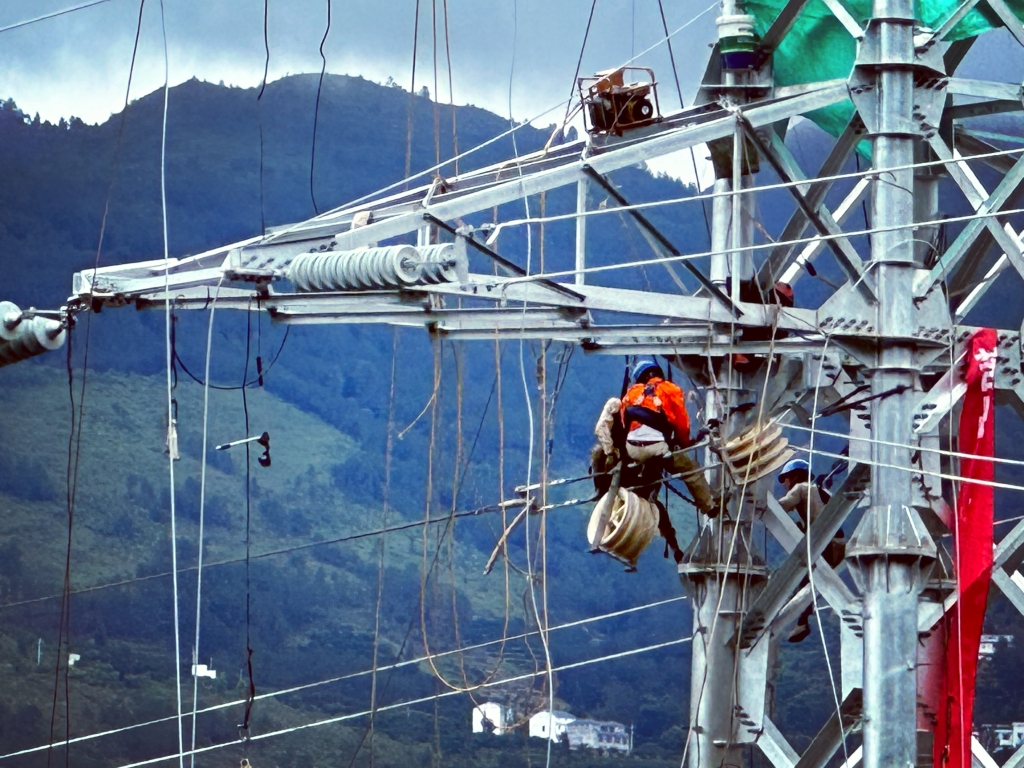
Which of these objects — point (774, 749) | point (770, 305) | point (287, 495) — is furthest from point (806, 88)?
point (287, 495)

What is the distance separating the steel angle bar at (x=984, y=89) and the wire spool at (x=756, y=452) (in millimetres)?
2898

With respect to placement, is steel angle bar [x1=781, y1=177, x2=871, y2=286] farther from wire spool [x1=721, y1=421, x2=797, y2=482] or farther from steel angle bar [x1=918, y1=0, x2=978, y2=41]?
wire spool [x1=721, y1=421, x2=797, y2=482]

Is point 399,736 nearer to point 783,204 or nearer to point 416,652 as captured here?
point 416,652

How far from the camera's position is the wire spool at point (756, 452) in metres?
14.1

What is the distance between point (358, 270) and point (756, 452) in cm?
425

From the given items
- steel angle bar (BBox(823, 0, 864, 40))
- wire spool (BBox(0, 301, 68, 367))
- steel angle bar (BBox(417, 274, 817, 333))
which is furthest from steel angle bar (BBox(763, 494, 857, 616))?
wire spool (BBox(0, 301, 68, 367))

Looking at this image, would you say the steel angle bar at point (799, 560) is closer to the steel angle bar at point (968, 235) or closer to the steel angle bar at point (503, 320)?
the steel angle bar at point (968, 235)

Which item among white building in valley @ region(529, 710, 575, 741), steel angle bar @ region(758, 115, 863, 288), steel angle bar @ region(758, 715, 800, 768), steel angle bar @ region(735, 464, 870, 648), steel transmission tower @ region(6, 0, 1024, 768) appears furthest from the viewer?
white building in valley @ region(529, 710, 575, 741)

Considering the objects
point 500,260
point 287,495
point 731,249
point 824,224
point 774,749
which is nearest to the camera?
point 500,260

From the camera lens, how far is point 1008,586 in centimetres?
1392

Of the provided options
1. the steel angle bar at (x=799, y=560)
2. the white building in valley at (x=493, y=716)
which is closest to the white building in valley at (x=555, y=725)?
the white building in valley at (x=493, y=716)

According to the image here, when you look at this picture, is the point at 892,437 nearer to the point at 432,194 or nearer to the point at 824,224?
the point at 824,224

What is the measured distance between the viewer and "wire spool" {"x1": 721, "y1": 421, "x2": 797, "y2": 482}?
46.2ft

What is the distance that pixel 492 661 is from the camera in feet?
143
